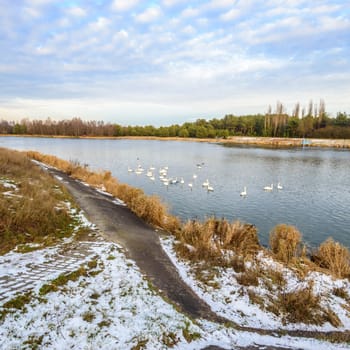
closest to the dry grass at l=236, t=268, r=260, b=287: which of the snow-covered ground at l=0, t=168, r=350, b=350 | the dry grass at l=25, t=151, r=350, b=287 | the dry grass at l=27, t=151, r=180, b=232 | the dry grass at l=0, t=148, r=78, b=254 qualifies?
the snow-covered ground at l=0, t=168, r=350, b=350

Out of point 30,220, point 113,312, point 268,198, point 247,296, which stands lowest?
point 268,198

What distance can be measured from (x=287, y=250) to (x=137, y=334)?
17.9 ft

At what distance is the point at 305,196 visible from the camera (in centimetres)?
1694

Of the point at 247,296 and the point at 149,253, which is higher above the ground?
the point at 149,253

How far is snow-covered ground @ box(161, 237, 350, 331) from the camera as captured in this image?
14.8 feet

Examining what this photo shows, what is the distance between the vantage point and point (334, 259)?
272 inches

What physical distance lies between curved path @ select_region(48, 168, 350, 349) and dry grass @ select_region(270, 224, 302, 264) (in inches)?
115

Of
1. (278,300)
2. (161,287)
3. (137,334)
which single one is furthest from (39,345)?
(278,300)

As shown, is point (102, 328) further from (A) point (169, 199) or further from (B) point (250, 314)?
(A) point (169, 199)

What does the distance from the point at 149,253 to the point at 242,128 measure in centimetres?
9325

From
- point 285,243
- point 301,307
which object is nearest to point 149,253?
point 301,307

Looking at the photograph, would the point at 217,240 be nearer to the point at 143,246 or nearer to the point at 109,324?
the point at 143,246

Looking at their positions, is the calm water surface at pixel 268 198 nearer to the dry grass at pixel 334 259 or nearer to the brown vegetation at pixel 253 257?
the brown vegetation at pixel 253 257

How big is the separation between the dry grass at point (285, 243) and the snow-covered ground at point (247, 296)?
77 centimetres
